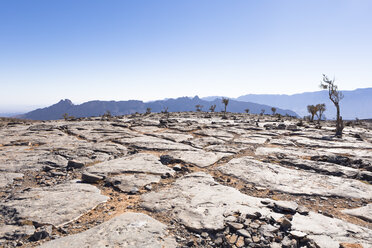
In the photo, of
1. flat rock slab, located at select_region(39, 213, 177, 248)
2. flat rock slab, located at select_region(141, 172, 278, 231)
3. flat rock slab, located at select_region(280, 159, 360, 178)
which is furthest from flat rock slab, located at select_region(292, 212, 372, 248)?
flat rock slab, located at select_region(280, 159, 360, 178)

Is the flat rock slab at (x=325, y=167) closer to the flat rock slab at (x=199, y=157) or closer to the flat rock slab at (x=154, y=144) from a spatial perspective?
the flat rock slab at (x=199, y=157)

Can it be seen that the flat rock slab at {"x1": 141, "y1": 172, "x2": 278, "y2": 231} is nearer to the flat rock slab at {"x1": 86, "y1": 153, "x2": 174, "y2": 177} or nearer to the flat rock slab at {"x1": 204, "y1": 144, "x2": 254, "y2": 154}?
the flat rock slab at {"x1": 86, "y1": 153, "x2": 174, "y2": 177}

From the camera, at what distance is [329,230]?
2752mm

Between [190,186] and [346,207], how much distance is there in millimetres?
2856

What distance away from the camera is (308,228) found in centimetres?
278

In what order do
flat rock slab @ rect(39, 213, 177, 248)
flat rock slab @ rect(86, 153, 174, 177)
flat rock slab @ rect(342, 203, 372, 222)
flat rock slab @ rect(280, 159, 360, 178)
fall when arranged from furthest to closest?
1. flat rock slab @ rect(280, 159, 360, 178)
2. flat rock slab @ rect(86, 153, 174, 177)
3. flat rock slab @ rect(342, 203, 372, 222)
4. flat rock slab @ rect(39, 213, 177, 248)

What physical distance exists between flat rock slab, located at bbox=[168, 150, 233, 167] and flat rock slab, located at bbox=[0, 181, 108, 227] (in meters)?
2.72

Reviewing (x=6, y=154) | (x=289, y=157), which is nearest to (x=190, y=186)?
(x=289, y=157)

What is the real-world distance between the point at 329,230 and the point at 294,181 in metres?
1.90

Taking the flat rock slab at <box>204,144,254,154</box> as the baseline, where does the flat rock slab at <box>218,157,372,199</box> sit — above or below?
below

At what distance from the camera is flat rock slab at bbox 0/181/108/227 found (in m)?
2.99

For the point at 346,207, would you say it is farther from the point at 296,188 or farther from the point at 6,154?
the point at 6,154

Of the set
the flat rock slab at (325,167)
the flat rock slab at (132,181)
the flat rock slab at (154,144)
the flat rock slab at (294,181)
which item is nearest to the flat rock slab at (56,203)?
the flat rock slab at (132,181)

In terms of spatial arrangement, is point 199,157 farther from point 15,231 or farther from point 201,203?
point 15,231
